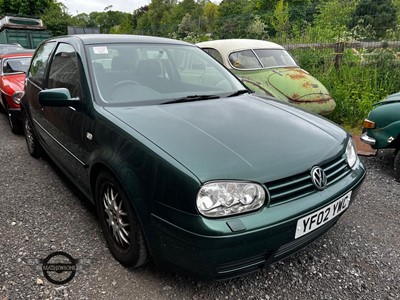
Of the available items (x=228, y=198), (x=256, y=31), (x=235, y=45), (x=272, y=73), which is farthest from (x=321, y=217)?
(x=256, y=31)

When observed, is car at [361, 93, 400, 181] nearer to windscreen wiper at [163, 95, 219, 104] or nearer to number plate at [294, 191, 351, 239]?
number plate at [294, 191, 351, 239]

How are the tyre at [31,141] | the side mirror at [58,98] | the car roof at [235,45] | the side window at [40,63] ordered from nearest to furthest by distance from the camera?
the side mirror at [58,98] → the side window at [40,63] → the tyre at [31,141] → the car roof at [235,45]

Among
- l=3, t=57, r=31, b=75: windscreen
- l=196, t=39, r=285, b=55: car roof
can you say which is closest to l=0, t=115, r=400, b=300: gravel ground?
l=196, t=39, r=285, b=55: car roof

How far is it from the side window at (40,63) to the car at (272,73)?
287 cm

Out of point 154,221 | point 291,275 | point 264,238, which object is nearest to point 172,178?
point 154,221

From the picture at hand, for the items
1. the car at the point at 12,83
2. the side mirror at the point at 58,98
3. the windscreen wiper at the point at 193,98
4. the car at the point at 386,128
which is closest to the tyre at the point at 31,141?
the car at the point at 12,83

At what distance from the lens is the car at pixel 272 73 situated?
5.09 metres

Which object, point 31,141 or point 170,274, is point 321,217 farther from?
point 31,141

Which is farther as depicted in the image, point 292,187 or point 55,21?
point 55,21

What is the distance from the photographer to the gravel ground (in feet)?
6.66

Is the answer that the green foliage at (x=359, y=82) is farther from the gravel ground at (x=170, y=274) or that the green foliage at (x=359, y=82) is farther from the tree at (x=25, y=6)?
the tree at (x=25, y=6)

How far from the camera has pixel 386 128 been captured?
3.44 m

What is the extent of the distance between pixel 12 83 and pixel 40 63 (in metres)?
2.25

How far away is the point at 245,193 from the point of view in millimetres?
1668
